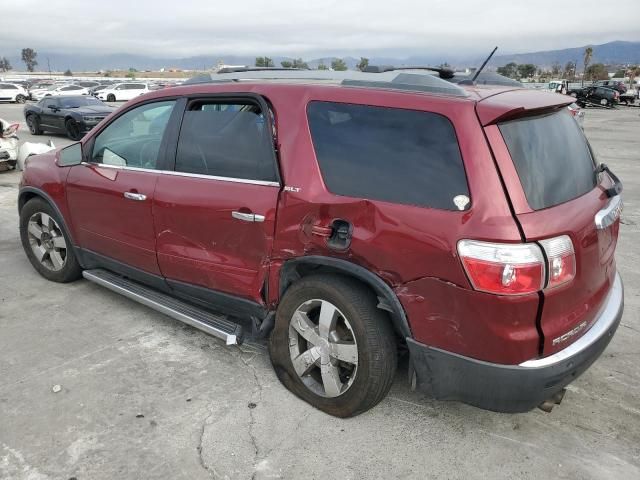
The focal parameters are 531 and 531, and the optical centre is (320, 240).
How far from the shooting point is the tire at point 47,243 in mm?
4504

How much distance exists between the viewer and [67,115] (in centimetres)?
1652

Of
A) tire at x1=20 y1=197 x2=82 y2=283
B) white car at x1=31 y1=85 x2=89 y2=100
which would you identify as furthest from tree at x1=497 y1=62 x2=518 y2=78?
tire at x1=20 y1=197 x2=82 y2=283

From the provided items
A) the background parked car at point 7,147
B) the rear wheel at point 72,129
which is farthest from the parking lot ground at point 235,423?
the rear wheel at point 72,129

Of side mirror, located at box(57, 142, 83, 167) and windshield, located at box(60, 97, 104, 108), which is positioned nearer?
side mirror, located at box(57, 142, 83, 167)

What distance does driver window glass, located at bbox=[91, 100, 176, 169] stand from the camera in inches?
142

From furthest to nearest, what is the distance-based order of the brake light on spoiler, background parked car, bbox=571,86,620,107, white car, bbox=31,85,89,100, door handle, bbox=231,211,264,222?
background parked car, bbox=571,86,620,107
white car, bbox=31,85,89,100
door handle, bbox=231,211,264,222
the brake light on spoiler

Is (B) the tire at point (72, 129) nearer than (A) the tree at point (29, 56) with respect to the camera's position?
Yes

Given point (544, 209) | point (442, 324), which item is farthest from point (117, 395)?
point (544, 209)

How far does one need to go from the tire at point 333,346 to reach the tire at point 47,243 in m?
2.39

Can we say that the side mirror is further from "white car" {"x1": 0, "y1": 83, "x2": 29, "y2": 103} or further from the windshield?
"white car" {"x1": 0, "y1": 83, "x2": 29, "y2": 103}

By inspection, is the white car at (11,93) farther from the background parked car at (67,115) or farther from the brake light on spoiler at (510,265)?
the brake light on spoiler at (510,265)

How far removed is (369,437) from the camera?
107 inches

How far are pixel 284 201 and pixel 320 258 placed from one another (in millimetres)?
376

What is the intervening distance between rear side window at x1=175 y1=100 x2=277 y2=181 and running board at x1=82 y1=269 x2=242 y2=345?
95 centimetres
